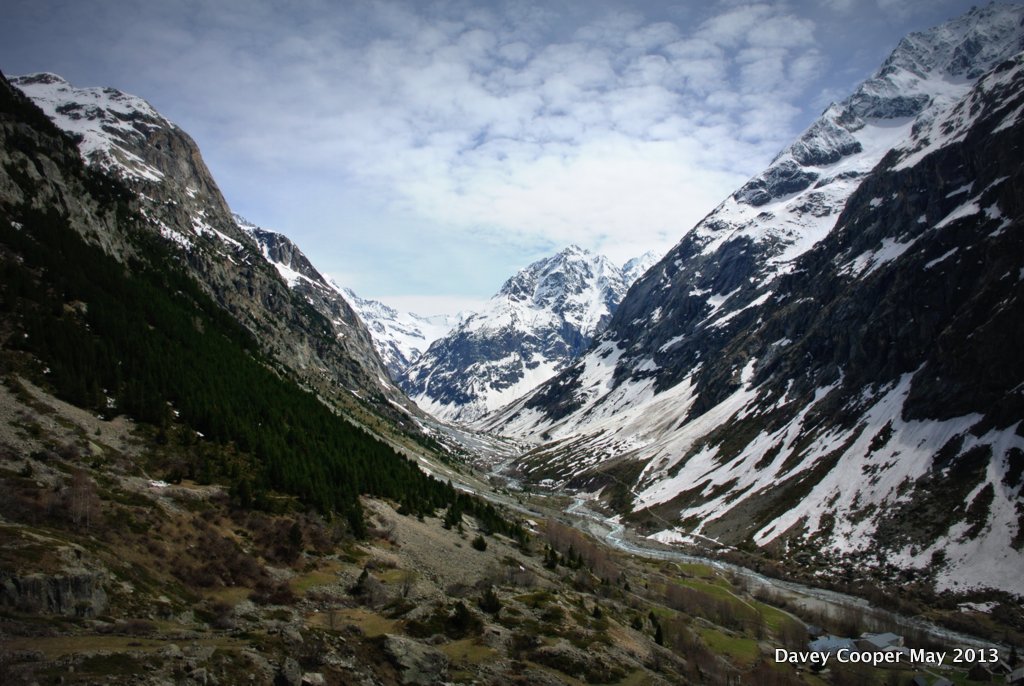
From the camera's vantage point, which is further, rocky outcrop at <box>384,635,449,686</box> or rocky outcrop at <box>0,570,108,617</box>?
rocky outcrop at <box>384,635,449,686</box>

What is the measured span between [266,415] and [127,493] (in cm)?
4722

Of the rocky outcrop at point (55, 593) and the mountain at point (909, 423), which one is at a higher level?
the mountain at point (909, 423)

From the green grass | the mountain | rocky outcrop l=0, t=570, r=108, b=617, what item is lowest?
rocky outcrop l=0, t=570, r=108, b=617

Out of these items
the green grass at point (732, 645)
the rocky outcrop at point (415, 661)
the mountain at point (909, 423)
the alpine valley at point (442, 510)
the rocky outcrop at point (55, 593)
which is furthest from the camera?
the mountain at point (909, 423)

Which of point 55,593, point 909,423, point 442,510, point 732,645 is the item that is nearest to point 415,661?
point 55,593

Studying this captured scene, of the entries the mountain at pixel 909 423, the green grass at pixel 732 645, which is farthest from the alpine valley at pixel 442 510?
the mountain at pixel 909 423

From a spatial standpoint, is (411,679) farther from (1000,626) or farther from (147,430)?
(1000,626)

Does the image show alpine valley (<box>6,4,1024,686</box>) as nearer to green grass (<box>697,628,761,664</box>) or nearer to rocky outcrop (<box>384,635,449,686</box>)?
rocky outcrop (<box>384,635,449,686</box>)

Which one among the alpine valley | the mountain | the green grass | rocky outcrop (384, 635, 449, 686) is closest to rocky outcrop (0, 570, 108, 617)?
the alpine valley

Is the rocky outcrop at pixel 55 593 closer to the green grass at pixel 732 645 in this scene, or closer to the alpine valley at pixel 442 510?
the alpine valley at pixel 442 510

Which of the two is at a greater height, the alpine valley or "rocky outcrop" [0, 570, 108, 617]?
the alpine valley

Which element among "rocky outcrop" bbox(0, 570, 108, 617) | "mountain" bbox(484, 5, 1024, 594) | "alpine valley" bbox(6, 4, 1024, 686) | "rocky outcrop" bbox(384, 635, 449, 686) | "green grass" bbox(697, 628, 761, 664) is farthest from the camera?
"mountain" bbox(484, 5, 1024, 594)

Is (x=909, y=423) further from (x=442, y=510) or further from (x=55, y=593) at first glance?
(x=55, y=593)

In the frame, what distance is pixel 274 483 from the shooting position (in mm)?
62281
